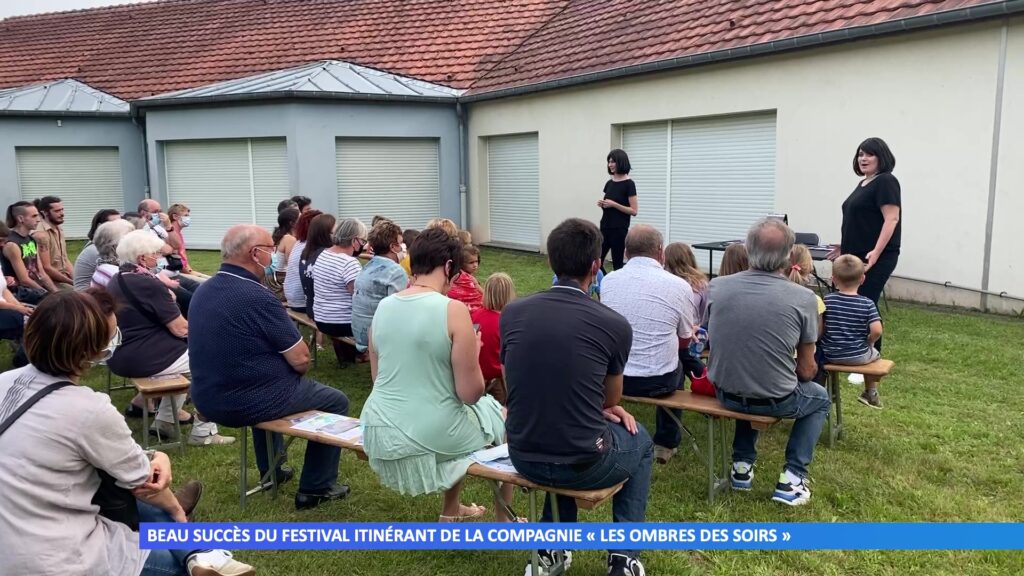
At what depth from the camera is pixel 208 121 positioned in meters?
Answer: 15.3

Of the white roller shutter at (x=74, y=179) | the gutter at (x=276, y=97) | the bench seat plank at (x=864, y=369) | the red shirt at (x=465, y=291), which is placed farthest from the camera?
the white roller shutter at (x=74, y=179)

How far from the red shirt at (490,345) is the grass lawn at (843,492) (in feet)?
2.46

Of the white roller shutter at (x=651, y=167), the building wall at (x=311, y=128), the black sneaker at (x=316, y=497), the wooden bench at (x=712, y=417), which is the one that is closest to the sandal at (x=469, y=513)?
the black sneaker at (x=316, y=497)

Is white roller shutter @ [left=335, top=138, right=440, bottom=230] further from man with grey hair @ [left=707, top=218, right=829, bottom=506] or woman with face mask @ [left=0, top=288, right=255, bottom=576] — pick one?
woman with face mask @ [left=0, top=288, right=255, bottom=576]

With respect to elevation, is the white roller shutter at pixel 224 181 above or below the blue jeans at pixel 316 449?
above

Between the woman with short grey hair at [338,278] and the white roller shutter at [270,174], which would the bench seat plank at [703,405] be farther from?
the white roller shutter at [270,174]

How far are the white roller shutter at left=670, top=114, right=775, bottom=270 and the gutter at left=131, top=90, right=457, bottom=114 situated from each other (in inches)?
220

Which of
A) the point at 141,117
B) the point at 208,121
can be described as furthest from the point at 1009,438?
the point at 141,117

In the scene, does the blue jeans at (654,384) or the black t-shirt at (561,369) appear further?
the blue jeans at (654,384)

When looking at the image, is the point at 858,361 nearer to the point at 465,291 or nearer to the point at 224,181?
the point at 465,291

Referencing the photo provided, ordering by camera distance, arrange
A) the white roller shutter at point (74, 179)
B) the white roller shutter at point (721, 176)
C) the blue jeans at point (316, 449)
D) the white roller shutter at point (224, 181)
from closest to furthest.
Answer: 1. the blue jeans at point (316, 449)
2. the white roller shutter at point (721, 176)
3. the white roller shutter at point (224, 181)
4. the white roller shutter at point (74, 179)

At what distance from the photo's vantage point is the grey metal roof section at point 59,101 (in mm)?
16812

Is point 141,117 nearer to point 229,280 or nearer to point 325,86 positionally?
point 325,86

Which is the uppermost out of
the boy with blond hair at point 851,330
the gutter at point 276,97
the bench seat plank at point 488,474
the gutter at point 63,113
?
the gutter at point 276,97
